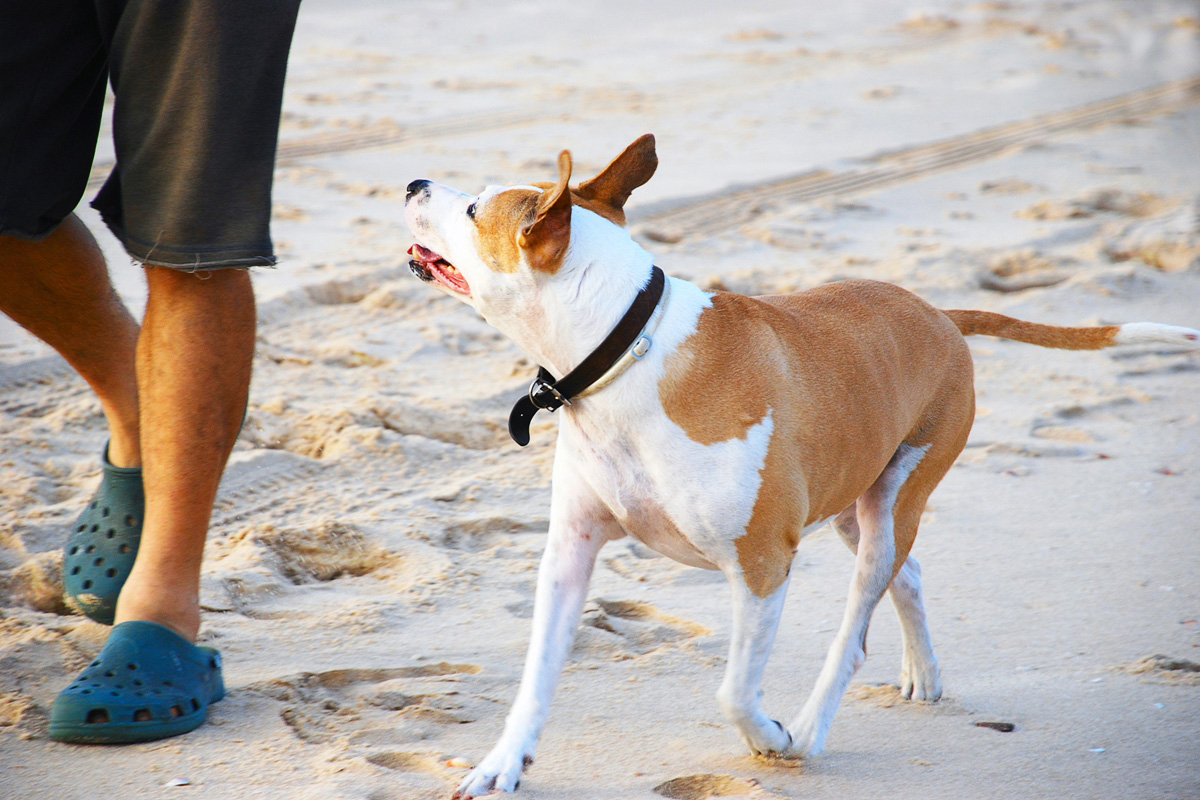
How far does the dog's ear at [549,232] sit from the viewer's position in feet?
7.38

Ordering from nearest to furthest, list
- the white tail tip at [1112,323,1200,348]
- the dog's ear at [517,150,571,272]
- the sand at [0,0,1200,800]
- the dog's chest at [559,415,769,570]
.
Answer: the dog's ear at [517,150,571,272], the dog's chest at [559,415,769,570], the sand at [0,0,1200,800], the white tail tip at [1112,323,1200,348]

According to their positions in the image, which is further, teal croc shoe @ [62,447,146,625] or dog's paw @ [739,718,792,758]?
teal croc shoe @ [62,447,146,625]

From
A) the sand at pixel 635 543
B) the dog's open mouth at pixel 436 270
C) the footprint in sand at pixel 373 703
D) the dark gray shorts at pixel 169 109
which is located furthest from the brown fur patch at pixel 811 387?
the dark gray shorts at pixel 169 109

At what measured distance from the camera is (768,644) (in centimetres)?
245

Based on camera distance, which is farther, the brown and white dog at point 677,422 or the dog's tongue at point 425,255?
the dog's tongue at point 425,255

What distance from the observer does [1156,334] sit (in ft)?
9.61

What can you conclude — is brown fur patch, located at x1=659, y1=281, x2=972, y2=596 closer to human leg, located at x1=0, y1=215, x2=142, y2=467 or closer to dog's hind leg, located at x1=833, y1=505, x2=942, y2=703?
dog's hind leg, located at x1=833, y1=505, x2=942, y2=703

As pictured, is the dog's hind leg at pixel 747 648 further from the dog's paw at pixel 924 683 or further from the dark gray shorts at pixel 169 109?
the dark gray shorts at pixel 169 109

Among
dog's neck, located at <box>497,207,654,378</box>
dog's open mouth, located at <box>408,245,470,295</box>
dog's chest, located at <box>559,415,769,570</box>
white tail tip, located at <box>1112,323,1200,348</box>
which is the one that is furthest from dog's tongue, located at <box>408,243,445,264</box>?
white tail tip, located at <box>1112,323,1200,348</box>

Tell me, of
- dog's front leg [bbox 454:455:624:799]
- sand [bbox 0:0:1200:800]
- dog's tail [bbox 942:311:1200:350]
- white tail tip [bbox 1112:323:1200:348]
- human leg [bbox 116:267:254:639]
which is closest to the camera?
dog's front leg [bbox 454:455:624:799]

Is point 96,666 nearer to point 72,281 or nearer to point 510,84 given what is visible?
point 72,281

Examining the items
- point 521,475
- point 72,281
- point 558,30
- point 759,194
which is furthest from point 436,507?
point 558,30

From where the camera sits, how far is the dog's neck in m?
2.35

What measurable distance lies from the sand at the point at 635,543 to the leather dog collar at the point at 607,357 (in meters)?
0.81
